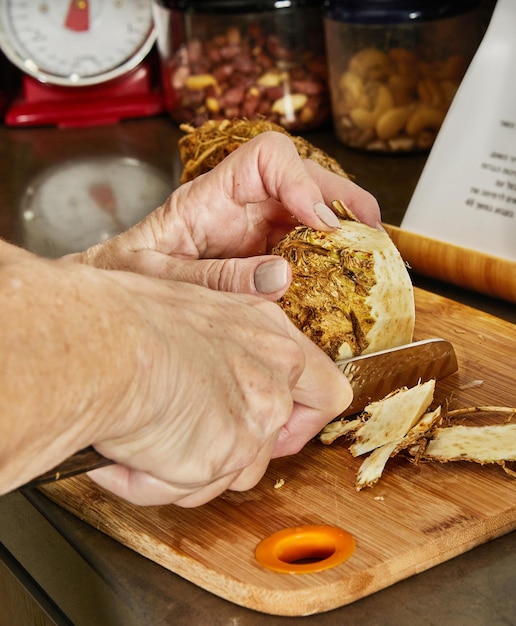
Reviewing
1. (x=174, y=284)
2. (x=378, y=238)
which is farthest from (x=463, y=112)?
(x=174, y=284)

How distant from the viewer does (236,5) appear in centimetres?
204

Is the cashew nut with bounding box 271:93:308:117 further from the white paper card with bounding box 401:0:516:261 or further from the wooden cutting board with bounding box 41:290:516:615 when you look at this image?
the wooden cutting board with bounding box 41:290:516:615

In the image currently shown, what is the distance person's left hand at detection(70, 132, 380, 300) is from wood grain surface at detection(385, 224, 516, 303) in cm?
20

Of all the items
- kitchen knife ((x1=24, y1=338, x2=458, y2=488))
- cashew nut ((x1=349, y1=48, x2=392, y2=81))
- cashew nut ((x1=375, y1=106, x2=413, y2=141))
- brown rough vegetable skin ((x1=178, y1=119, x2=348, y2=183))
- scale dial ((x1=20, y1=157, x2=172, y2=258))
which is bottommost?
scale dial ((x1=20, y1=157, x2=172, y2=258))

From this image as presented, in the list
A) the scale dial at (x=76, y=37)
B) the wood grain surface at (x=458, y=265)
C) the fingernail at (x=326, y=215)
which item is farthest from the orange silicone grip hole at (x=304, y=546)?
the scale dial at (x=76, y=37)

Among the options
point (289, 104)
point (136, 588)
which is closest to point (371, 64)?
point (289, 104)

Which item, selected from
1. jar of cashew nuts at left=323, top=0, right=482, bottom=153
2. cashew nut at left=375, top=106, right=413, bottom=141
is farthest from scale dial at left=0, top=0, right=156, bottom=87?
cashew nut at left=375, top=106, right=413, bottom=141

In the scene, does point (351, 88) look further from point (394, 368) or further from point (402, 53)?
point (394, 368)

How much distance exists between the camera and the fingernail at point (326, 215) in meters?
1.08

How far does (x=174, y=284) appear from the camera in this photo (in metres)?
0.86

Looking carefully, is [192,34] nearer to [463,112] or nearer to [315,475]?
[463,112]

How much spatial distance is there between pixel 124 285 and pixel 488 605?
422 mm

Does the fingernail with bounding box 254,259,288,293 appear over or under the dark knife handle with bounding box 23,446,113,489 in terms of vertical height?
over

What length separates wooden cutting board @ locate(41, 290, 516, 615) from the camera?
81 cm
